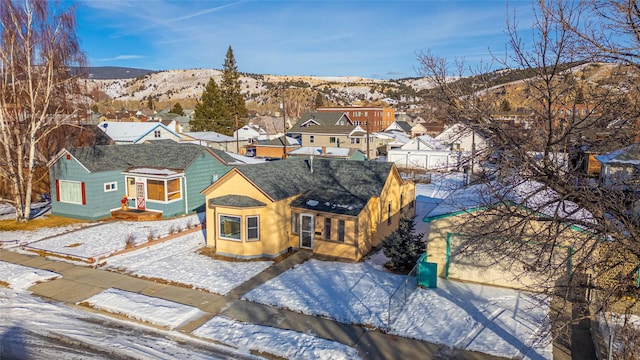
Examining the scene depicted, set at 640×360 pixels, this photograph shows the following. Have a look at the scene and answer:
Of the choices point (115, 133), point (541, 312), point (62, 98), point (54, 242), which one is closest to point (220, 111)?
point (115, 133)

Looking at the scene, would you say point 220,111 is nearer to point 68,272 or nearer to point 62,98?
point 62,98

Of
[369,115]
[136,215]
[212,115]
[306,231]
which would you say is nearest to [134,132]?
[136,215]

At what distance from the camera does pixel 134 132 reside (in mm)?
48250

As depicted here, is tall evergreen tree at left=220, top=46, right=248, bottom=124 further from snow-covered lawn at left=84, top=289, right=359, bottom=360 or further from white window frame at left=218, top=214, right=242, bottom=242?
snow-covered lawn at left=84, top=289, right=359, bottom=360

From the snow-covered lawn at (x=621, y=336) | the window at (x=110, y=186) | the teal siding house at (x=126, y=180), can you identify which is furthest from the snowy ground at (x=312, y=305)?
the window at (x=110, y=186)

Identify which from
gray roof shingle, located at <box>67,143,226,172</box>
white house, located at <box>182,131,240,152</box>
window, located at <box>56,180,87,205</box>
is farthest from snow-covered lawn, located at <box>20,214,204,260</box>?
white house, located at <box>182,131,240,152</box>

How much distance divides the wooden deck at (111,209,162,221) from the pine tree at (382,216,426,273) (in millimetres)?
15353

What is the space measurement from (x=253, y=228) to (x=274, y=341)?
770 centimetres

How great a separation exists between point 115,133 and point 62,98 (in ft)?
68.6

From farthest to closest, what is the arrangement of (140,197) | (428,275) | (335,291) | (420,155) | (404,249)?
1. (420,155)
2. (140,197)
3. (404,249)
4. (428,275)
5. (335,291)

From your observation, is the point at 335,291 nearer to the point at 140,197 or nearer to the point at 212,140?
the point at 140,197

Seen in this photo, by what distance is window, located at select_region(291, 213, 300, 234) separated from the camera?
20.2 meters

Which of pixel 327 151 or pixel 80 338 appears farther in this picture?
pixel 327 151

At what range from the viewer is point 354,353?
11.5 m
